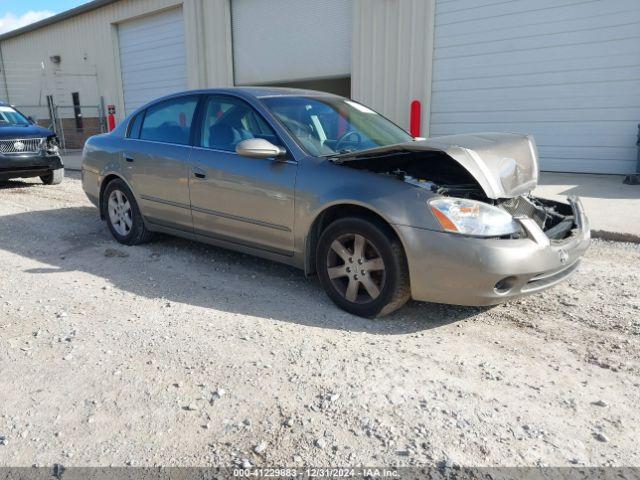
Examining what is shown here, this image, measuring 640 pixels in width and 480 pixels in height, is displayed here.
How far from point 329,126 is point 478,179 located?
5.19ft

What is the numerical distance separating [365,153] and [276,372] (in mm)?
1609

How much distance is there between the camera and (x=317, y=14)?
503 inches

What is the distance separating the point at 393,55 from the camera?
11.2 meters

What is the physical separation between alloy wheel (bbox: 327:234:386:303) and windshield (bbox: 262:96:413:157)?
771 millimetres

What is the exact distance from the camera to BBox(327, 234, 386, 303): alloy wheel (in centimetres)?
357

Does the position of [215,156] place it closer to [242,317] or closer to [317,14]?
[242,317]

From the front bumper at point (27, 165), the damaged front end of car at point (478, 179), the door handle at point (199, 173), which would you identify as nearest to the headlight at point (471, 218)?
the damaged front end of car at point (478, 179)

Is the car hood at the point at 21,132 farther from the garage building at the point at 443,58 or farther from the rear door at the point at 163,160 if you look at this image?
the garage building at the point at 443,58

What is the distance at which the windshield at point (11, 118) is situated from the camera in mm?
10008

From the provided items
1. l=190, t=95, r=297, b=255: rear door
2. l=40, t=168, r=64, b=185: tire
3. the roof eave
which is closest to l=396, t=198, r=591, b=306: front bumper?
l=190, t=95, r=297, b=255: rear door

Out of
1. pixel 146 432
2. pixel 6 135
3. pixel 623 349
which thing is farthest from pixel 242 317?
pixel 6 135

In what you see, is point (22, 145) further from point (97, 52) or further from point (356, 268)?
point (97, 52)

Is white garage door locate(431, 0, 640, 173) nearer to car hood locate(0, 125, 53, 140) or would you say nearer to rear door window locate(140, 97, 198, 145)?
rear door window locate(140, 97, 198, 145)

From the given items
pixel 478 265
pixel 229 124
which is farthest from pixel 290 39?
pixel 478 265
